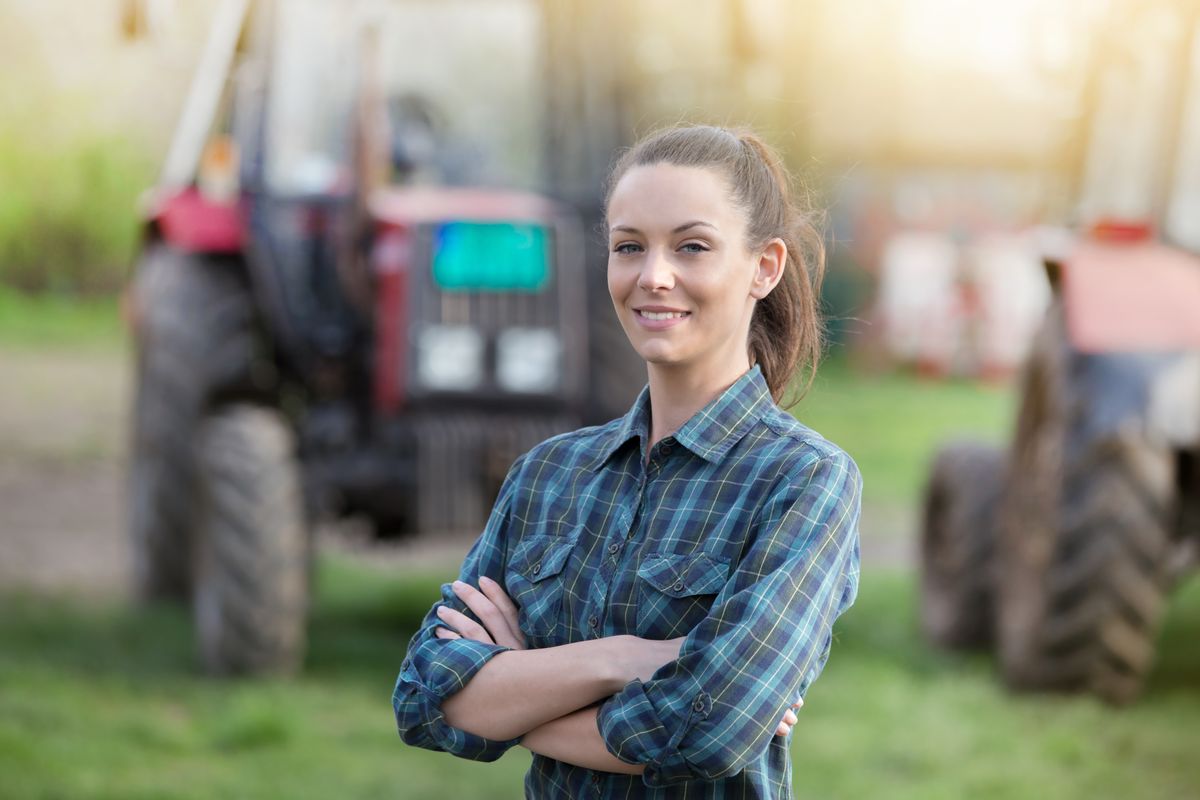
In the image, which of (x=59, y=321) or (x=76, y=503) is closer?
(x=76, y=503)

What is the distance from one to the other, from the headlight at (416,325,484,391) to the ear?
12.5 feet

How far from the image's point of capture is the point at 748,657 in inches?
66.4

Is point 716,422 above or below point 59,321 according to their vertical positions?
above

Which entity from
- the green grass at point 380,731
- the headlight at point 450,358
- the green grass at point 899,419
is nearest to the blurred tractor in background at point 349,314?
the headlight at point 450,358

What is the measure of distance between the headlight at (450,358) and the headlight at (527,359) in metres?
0.07

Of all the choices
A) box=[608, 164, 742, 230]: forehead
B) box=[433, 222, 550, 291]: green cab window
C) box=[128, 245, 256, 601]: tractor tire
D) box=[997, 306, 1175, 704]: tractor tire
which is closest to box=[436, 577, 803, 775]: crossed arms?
box=[608, 164, 742, 230]: forehead

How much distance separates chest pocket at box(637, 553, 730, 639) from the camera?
1.74 metres

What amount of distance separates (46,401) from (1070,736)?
445 inches

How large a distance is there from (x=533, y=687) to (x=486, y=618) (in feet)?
0.45

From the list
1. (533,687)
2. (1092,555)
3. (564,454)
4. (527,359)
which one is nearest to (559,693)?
(533,687)

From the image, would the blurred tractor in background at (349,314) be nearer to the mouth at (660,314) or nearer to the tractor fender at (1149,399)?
the tractor fender at (1149,399)

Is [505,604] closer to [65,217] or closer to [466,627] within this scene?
[466,627]

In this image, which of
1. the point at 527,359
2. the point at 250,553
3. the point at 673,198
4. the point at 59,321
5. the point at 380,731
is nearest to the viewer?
the point at 673,198

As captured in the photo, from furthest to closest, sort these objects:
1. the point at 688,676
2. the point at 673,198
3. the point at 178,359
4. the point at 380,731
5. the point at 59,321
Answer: the point at 59,321, the point at 178,359, the point at 380,731, the point at 673,198, the point at 688,676
